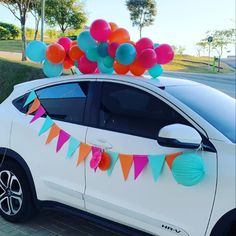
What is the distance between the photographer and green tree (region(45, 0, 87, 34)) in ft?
120

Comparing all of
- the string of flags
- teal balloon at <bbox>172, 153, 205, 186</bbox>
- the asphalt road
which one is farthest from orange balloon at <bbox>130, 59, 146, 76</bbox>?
the asphalt road

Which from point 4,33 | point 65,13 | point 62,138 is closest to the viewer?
point 62,138

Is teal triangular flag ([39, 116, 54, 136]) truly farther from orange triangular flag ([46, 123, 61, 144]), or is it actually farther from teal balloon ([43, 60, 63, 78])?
teal balloon ([43, 60, 63, 78])

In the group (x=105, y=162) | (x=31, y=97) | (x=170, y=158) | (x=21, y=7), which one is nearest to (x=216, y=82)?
(x=21, y=7)

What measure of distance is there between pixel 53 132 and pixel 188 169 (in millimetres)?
1461

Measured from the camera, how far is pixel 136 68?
3771mm

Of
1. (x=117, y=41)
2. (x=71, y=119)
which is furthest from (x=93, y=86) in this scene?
(x=117, y=41)

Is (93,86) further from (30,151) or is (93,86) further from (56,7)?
(56,7)

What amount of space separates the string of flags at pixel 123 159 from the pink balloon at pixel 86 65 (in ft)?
1.79

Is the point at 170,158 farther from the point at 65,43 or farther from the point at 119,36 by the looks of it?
the point at 65,43

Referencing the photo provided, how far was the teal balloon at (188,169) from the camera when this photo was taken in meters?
2.70

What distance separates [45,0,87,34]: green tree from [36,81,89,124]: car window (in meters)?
34.0

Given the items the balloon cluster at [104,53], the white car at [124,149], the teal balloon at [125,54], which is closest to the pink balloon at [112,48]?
the balloon cluster at [104,53]

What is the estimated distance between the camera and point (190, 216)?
9.14ft
